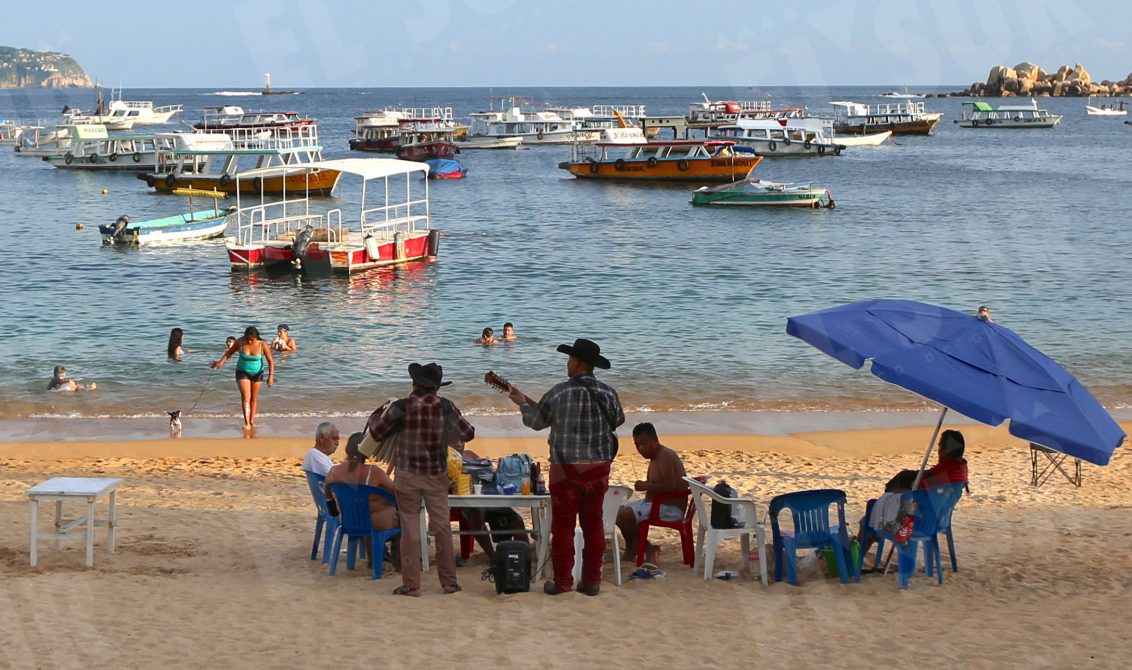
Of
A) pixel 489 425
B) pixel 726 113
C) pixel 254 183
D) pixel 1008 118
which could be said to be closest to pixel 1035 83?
pixel 1008 118

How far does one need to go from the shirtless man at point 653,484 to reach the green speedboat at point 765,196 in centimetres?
3854

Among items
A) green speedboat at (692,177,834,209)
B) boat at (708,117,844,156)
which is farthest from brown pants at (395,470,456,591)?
boat at (708,117,844,156)

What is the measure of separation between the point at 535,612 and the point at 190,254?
97.3 ft

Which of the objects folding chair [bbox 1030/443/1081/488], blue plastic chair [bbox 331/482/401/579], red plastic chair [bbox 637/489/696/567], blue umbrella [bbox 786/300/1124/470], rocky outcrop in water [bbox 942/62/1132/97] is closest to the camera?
blue umbrella [bbox 786/300/1124/470]

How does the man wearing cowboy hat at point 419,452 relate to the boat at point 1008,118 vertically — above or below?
below

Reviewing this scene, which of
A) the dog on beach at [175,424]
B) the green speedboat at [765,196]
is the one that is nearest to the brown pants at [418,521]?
the dog on beach at [175,424]

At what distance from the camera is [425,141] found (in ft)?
261

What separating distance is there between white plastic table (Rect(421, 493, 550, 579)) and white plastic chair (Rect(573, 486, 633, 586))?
0.25m

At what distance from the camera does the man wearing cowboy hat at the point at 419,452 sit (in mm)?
7316

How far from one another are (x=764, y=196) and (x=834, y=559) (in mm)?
38713

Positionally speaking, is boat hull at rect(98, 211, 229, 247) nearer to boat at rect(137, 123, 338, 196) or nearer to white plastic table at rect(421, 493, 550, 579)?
boat at rect(137, 123, 338, 196)

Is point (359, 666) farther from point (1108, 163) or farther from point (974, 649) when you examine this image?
point (1108, 163)

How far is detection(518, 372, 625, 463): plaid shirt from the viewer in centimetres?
726

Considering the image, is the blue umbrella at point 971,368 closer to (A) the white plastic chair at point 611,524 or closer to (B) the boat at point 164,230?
(A) the white plastic chair at point 611,524
